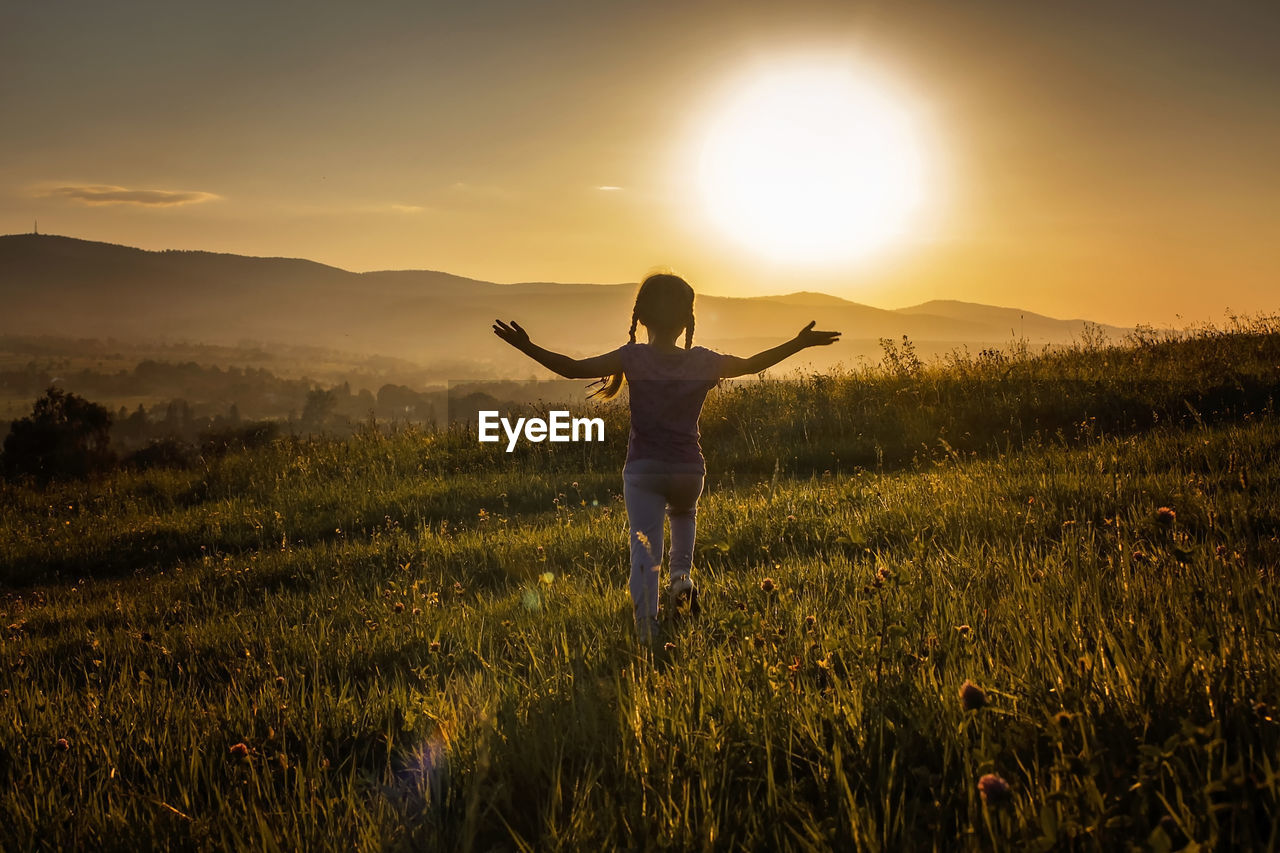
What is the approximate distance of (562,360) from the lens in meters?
4.74

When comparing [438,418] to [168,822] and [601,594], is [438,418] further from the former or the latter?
[168,822]

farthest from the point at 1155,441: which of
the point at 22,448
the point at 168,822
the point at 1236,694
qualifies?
the point at 22,448

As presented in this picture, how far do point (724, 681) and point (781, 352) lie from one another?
2.10 metres

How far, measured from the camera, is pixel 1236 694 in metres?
2.31

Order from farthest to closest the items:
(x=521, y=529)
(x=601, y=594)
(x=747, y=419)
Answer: (x=747, y=419) → (x=521, y=529) → (x=601, y=594)

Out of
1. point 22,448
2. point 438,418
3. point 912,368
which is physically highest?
point 912,368

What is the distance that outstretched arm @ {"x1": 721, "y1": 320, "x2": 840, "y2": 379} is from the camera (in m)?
4.46

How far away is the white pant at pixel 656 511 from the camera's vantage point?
4.41 m

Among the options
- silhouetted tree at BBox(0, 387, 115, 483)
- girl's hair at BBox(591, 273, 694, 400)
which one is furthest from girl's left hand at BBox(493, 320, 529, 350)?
silhouetted tree at BBox(0, 387, 115, 483)

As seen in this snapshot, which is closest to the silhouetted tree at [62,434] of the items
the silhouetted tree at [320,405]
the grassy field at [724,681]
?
the grassy field at [724,681]

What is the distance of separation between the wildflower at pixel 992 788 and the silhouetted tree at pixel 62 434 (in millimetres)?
17640

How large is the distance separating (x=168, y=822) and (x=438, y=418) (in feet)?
40.0

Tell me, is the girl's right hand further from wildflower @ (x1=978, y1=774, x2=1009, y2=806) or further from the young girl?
wildflower @ (x1=978, y1=774, x2=1009, y2=806)

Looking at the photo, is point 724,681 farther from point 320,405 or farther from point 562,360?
point 320,405
